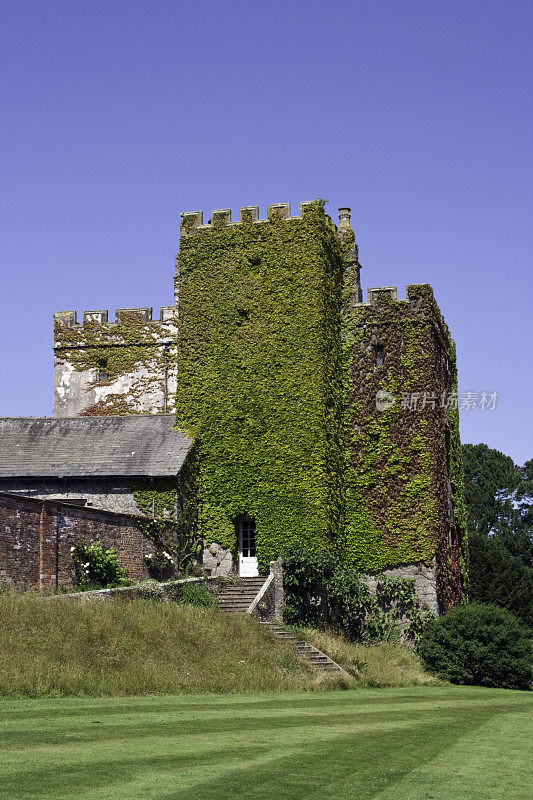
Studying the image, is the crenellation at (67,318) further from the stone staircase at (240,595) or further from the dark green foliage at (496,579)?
the dark green foliage at (496,579)

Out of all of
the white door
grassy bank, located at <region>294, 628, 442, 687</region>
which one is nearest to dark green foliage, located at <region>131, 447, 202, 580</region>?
the white door

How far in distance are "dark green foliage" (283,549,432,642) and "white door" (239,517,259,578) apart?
1883 millimetres

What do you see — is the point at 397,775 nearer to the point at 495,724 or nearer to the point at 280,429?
the point at 495,724

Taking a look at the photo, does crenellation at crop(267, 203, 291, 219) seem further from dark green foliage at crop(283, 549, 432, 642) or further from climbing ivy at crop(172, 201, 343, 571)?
dark green foliage at crop(283, 549, 432, 642)

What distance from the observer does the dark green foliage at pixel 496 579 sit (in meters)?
52.8

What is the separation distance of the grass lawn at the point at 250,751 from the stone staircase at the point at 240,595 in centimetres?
923

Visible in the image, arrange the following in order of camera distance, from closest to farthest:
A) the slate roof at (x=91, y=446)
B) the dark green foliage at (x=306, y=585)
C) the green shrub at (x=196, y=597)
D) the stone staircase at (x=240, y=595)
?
the green shrub at (x=196, y=597), the stone staircase at (x=240, y=595), the dark green foliage at (x=306, y=585), the slate roof at (x=91, y=446)

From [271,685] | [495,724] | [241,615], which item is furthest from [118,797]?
[241,615]

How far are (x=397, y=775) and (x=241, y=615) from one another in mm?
14600

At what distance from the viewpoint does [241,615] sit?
80.2 feet

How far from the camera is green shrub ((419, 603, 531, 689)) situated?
27812 millimetres

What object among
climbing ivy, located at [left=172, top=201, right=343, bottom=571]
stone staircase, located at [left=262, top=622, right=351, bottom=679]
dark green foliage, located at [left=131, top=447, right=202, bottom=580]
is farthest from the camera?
climbing ivy, located at [left=172, top=201, right=343, bottom=571]

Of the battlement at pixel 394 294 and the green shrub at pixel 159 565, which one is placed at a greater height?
the battlement at pixel 394 294

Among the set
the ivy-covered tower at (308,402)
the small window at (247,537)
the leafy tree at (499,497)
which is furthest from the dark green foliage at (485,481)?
the small window at (247,537)
